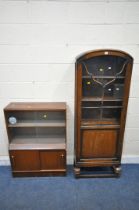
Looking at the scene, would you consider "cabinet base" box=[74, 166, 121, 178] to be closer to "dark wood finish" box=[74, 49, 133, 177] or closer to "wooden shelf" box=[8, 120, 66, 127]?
"dark wood finish" box=[74, 49, 133, 177]

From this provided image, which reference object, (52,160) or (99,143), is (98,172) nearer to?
(99,143)

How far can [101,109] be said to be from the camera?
7.13ft

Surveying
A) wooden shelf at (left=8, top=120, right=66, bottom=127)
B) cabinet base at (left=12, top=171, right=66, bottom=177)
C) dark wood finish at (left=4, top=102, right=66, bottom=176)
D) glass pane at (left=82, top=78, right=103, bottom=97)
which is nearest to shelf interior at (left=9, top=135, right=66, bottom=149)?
dark wood finish at (left=4, top=102, right=66, bottom=176)

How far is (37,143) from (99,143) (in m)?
0.90

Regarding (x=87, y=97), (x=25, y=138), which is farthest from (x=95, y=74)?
(x=25, y=138)

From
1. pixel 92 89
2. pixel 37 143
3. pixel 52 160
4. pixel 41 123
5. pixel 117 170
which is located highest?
pixel 92 89

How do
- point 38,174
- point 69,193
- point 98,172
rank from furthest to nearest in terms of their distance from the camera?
point 98,172
point 38,174
point 69,193

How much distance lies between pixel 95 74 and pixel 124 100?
0.51 metres

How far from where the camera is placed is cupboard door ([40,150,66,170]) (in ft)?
7.30

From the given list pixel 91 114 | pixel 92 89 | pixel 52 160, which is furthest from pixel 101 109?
pixel 52 160

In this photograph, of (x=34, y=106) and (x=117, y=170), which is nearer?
(x=34, y=106)

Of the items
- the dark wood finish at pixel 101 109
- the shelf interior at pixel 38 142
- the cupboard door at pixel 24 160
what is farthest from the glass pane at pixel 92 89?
the cupboard door at pixel 24 160

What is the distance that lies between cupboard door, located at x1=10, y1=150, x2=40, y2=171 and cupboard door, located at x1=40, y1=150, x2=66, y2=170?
86 mm

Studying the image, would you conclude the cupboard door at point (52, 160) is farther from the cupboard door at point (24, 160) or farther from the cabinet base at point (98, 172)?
the cabinet base at point (98, 172)
